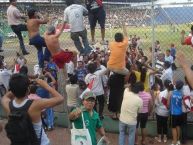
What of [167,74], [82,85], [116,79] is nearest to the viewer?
[116,79]

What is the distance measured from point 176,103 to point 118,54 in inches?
72.6

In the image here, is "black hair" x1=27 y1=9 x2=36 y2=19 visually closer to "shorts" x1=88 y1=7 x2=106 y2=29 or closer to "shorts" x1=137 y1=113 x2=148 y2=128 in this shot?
"shorts" x1=88 y1=7 x2=106 y2=29

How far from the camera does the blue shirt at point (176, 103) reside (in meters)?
10.4

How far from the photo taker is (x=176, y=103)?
1040cm

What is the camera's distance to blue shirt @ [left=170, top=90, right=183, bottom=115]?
1035 cm

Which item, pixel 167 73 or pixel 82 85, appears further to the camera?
pixel 167 73

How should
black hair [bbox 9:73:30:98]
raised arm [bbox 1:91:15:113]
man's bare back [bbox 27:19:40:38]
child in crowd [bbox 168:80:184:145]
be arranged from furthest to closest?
child in crowd [bbox 168:80:184:145]
man's bare back [bbox 27:19:40:38]
raised arm [bbox 1:91:15:113]
black hair [bbox 9:73:30:98]

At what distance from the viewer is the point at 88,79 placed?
37.9ft

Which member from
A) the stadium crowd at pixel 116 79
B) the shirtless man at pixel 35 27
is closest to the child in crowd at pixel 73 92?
the stadium crowd at pixel 116 79

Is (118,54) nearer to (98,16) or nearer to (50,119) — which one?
(98,16)

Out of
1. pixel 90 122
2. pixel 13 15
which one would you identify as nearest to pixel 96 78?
pixel 13 15

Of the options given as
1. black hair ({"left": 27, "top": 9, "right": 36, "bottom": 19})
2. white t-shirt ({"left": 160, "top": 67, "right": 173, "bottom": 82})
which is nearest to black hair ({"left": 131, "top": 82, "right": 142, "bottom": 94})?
black hair ({"left": 27, "top": 9, "right": 36, "bottom": 19})

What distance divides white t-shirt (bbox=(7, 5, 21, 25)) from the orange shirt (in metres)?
2.95

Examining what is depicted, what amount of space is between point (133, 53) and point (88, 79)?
2175 millimetres
